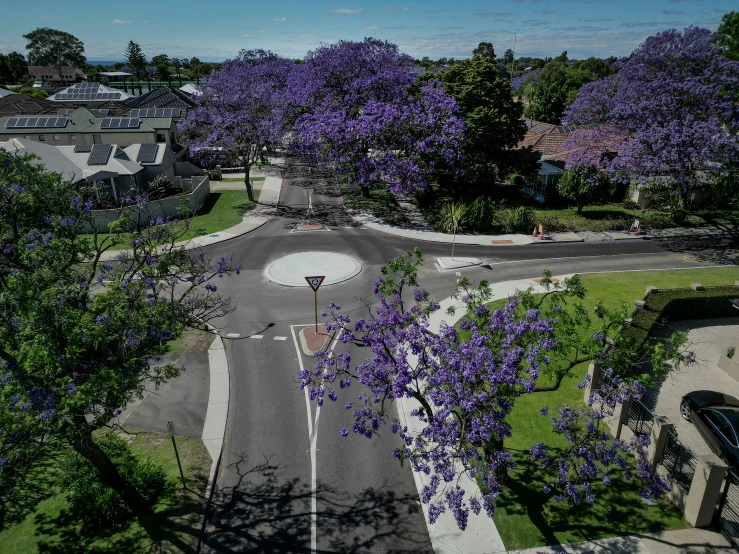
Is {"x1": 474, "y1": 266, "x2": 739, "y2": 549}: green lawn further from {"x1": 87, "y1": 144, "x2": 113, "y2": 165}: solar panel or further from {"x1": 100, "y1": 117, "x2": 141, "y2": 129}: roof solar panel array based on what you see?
{"x1": 100, "y1": 117, "x2": 141, "y2": 129}: roof solar panel array

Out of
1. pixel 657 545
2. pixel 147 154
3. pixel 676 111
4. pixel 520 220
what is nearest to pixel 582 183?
pixel 520 220

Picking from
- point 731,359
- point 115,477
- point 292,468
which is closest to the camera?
point 115,477

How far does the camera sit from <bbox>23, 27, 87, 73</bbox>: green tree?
15212 cm

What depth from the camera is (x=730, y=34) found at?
5284 centimetres

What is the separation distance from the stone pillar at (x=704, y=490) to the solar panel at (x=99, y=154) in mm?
43166

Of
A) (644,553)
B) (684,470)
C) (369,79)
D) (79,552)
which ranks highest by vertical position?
(369,79)

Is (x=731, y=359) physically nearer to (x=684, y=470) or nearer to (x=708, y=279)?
(x=684, y=470)

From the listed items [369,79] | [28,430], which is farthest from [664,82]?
[28,430]

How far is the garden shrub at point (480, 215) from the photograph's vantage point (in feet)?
120

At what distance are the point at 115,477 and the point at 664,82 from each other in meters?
38.0

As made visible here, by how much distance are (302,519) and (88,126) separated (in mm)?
50466

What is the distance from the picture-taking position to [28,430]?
10656 mm

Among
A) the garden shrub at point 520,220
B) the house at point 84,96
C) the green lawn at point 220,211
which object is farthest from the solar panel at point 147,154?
the house at point 84,96

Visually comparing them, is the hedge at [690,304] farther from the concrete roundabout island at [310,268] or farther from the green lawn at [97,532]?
the green lawn at [97,532]
